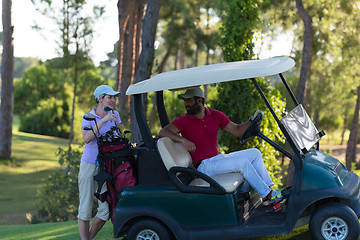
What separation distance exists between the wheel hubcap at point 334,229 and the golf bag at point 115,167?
5.76 ft

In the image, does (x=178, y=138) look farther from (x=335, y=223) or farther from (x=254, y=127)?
(x=335, y=223)

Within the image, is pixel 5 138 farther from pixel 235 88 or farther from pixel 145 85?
pixel 145 85

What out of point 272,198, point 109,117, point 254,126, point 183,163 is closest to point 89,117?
point 109,117

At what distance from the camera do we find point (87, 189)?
483cm

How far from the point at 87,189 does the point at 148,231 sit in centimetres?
82

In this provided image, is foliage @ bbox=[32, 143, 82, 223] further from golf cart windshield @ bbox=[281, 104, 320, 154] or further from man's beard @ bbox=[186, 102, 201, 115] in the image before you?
golf cart windshield @ bbox=[281, 104, 320, 154]

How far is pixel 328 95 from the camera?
82.8ft

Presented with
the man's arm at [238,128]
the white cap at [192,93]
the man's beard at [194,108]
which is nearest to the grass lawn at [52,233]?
the man's arm at [238,128]

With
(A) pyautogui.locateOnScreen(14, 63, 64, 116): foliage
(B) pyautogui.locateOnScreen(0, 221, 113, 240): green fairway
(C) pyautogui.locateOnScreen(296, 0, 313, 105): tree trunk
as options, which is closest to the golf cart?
(B) pyautogui.locateOnScreen(0, 221, 113, 240): green fairway

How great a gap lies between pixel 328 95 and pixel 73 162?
1726cm

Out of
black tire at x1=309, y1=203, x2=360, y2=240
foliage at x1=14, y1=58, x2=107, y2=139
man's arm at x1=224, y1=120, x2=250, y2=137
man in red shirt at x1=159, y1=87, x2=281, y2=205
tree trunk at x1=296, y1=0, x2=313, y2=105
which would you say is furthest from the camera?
foliage at x1=14, y1=58, x2=107, y2=139

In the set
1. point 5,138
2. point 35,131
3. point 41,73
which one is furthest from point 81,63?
point 41,73

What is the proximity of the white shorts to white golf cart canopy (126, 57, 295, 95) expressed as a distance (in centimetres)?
93

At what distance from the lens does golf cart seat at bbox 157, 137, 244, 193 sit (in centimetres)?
434
